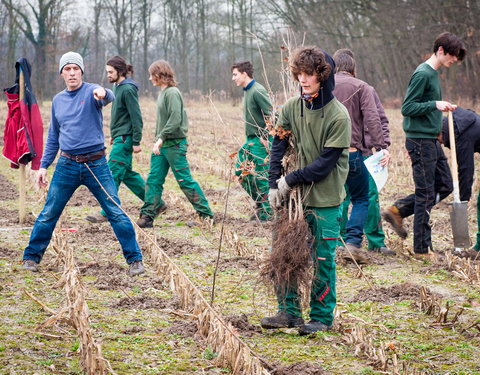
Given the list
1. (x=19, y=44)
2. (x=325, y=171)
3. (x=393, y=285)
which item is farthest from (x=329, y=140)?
(x=19, y=44)

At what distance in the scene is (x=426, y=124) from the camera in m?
6.77

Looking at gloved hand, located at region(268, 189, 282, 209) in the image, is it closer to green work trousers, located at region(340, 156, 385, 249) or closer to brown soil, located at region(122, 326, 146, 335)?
brown soil, located at region(122, 326, 146, 335)

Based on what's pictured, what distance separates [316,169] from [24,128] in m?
4.70

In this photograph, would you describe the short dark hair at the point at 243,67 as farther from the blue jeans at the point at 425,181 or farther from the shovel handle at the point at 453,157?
the shovel handle at the point at 453,157

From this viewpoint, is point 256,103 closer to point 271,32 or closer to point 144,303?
point 144,303

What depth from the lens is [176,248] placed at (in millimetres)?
7547

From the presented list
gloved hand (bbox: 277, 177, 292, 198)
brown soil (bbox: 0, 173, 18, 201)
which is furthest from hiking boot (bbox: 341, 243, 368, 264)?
brown soil (bbox: 0, 173, 18, 201)

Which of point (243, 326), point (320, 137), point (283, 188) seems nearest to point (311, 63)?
point (320, 137)

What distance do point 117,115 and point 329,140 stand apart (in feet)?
15.9

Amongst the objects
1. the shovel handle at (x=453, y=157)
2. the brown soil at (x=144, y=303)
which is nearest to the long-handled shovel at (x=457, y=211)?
the shovel handle at (x=453, y=157)

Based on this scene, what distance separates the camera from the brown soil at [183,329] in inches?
186

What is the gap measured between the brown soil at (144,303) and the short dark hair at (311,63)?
2.14 m

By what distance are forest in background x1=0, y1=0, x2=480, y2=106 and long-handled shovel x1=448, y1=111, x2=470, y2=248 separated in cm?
215

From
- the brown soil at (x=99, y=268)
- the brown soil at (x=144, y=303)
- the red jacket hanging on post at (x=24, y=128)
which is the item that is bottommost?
the brown soil at (x=144, y=303)
